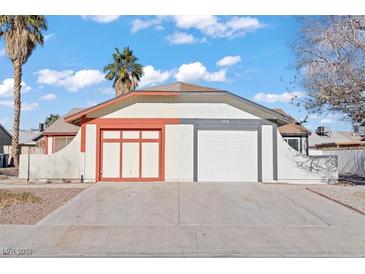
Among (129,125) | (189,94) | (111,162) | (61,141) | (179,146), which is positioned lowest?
(111,162)

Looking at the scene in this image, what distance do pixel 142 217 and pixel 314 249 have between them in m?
4.30

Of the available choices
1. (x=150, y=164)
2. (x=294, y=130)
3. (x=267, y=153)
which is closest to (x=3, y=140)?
(x=150, y=164)

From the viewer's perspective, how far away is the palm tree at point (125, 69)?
33531 millimetres

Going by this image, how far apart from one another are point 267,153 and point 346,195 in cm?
419

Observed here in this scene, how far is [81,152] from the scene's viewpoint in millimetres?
15953

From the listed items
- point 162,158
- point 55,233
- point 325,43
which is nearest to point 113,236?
point 55,233

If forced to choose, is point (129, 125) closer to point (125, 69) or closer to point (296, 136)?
point (296, 136)

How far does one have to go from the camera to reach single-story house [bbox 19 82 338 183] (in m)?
15.8

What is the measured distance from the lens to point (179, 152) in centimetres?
1584

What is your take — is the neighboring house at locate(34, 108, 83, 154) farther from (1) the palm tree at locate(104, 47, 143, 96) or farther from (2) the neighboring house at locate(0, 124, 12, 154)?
(2) the neighboring house at locate(0, 124, 12, 154)

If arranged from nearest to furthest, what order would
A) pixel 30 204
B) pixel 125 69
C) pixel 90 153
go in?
pixel 30 204 < pixel 90 153 < pixel 125 69

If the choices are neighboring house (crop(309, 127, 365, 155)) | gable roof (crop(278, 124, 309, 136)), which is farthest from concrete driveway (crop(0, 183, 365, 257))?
neighboring house (crop(309, 127, 365, 155))

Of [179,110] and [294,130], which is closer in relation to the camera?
[179,110]

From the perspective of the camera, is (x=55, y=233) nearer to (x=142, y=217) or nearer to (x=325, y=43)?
(x=142, y=217)
